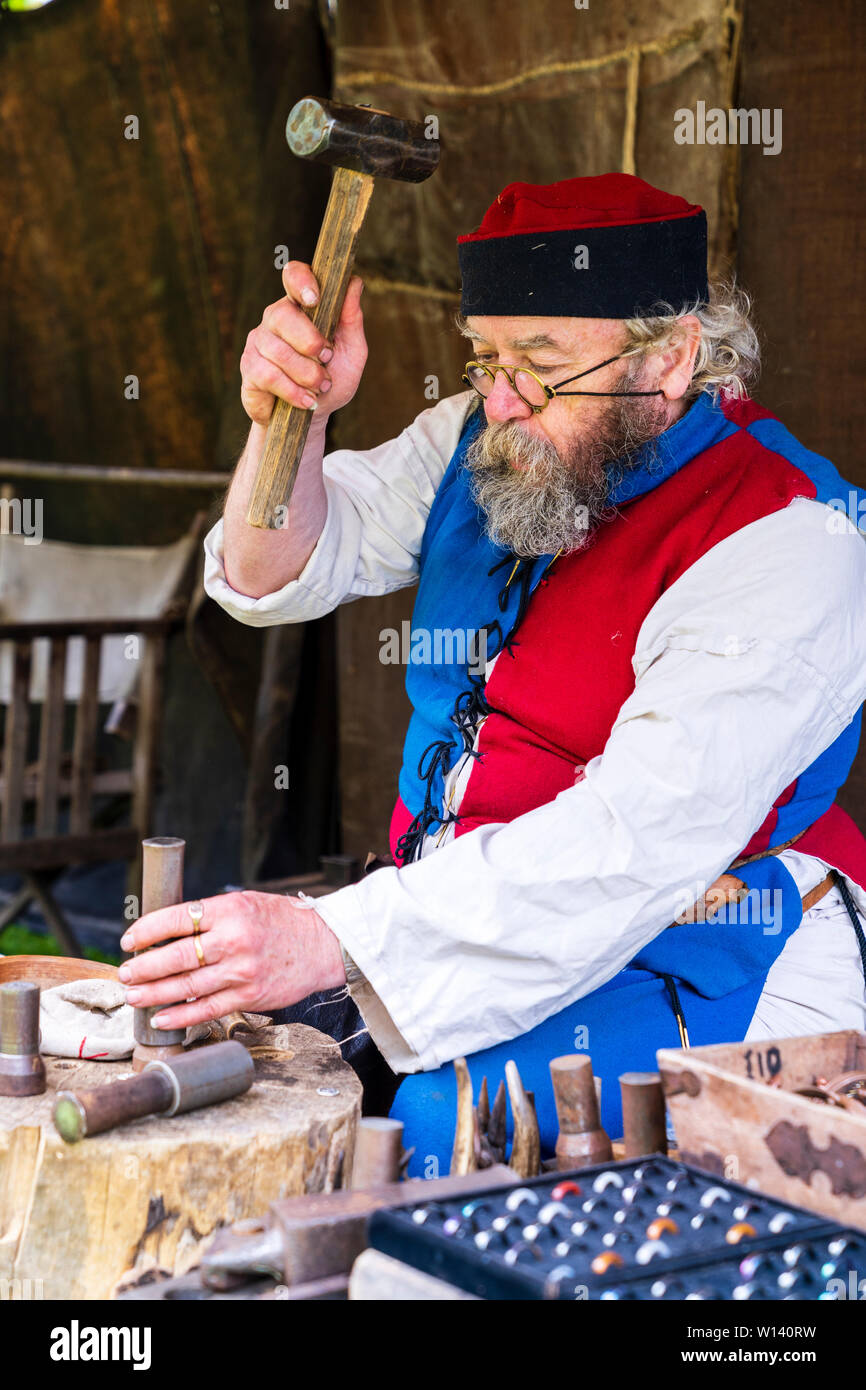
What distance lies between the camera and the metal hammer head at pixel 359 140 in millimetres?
1913

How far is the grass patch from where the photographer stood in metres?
5.82

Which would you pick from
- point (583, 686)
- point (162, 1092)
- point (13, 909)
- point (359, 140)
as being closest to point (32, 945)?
point (13, 909)

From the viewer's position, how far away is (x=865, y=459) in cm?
319

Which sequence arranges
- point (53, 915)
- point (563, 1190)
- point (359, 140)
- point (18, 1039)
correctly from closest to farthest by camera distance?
point (563, 1190) < point (18, 1039) < point (359, 140) < point (53, 915)

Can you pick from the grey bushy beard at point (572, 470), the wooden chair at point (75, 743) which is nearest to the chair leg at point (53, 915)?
the wooden chair at point (75, 743)

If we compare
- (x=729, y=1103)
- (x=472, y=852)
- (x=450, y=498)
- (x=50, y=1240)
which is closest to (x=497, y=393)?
(x=450, y=498)

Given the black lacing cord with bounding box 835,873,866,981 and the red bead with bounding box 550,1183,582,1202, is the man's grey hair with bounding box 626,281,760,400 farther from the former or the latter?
the red bead with bounding box 550,1183,582,1202

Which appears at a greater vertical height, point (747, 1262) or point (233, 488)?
point (233, 488)

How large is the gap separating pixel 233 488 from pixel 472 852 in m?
0.93

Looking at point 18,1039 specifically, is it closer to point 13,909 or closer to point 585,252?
point 585,252

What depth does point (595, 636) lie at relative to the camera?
2.27 metres

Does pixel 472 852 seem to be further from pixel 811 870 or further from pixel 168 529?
pixel 168 529

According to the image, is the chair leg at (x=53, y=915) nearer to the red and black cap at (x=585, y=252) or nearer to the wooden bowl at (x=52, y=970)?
the wooden bowl at (x=52, y=970)

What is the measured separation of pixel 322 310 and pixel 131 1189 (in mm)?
1202
